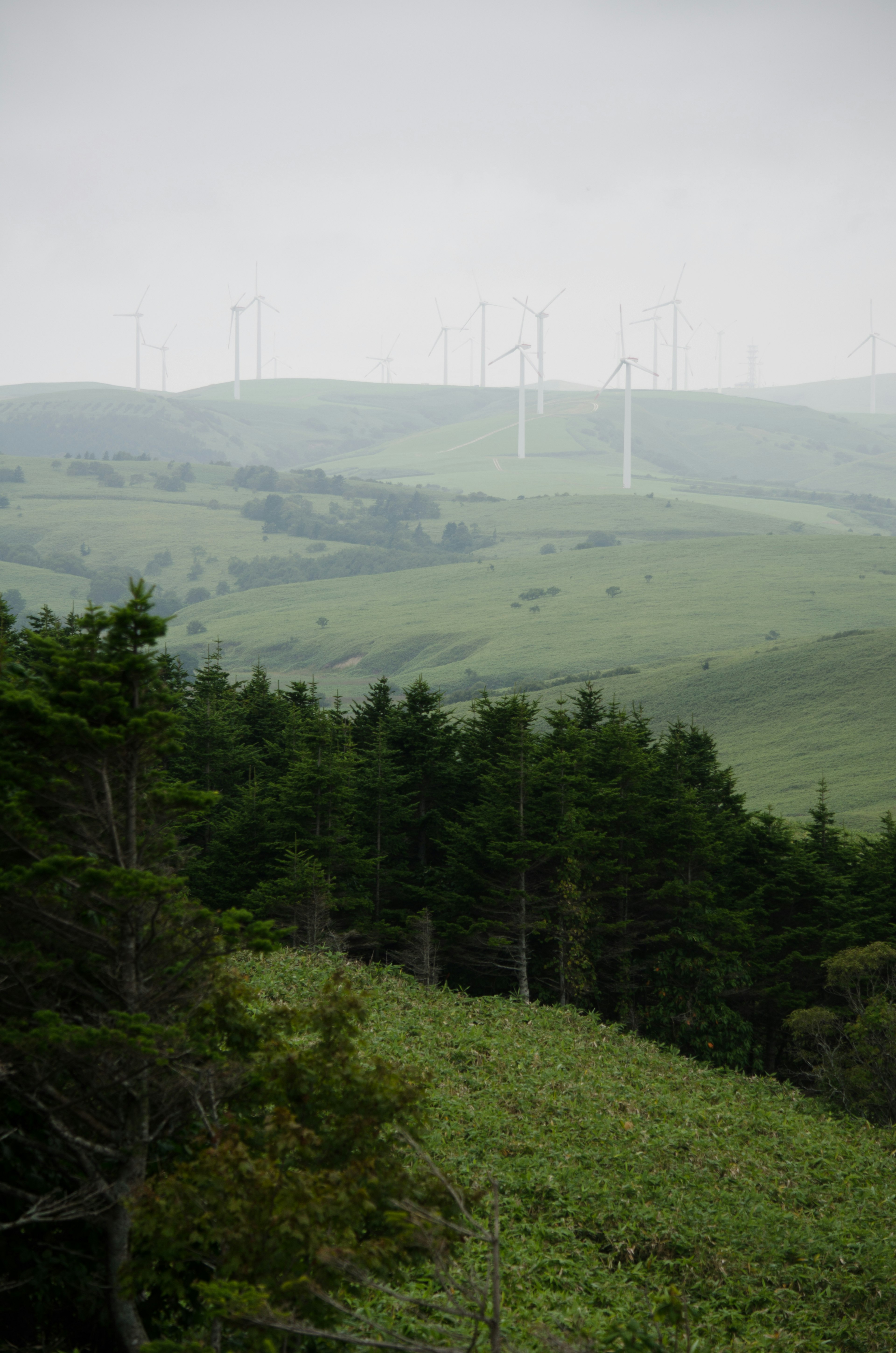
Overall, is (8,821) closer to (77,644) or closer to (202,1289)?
(77,644)

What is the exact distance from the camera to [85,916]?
14148 mm

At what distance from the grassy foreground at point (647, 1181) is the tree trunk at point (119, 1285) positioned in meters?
4.05

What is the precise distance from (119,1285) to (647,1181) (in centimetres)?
1387

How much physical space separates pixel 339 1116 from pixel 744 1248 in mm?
12020

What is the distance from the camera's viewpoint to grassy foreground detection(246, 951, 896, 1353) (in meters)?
18.5

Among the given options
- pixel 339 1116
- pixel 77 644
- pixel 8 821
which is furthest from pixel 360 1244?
pixel 77 644

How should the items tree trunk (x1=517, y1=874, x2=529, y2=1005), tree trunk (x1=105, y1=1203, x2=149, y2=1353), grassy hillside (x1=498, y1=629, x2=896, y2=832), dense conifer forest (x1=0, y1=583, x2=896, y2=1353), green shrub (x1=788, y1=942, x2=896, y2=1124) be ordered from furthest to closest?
grassy hillside (x1=498, y1=629, x2=896, y2=832), tree trunk (x1=517, y1=874, x2=529, y2=1005), green shrub (x1=788, y1=942, x2=896, y2=1124), tree trunk (x1=105, y1=1203, x2=149, y2=1353), dense conifer forest (x1=0, y1=583, x2=896, y2=1353)

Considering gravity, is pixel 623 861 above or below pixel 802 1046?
above

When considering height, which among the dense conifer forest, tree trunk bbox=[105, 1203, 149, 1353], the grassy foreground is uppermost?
the dense conifer forest

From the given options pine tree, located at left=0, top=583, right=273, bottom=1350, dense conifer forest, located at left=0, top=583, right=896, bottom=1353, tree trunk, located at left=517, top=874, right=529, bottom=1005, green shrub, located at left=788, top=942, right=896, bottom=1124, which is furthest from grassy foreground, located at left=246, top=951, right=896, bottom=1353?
tree trunk, located at left=517, top=874, right=529, bottom=1005

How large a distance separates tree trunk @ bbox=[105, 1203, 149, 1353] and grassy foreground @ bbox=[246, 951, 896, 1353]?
4.05 meters

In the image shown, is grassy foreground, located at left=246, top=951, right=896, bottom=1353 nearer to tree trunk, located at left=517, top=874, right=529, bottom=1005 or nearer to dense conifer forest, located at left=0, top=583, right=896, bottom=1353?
dense conifer forest, located at left=0, top=583, right=896, bottom=1353

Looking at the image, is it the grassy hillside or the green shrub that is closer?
the green shrub

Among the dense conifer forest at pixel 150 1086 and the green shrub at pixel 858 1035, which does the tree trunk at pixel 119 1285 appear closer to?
the dense conifer forest at pixel 150 1086
